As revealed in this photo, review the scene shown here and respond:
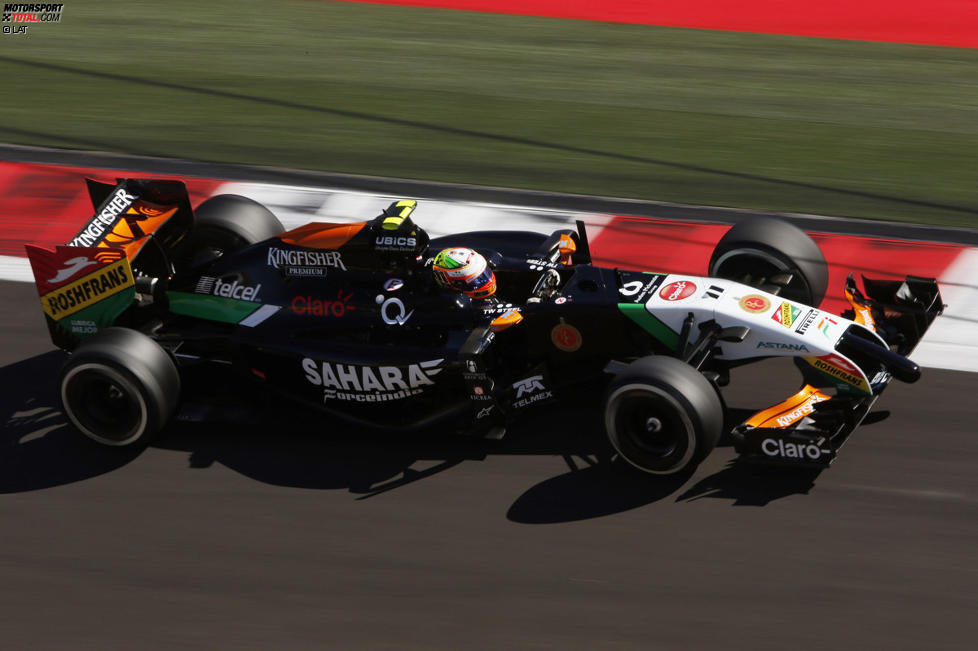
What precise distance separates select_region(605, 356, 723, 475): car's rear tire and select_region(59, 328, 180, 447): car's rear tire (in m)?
2.77

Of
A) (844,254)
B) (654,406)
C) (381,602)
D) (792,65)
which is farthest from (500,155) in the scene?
(381,602)

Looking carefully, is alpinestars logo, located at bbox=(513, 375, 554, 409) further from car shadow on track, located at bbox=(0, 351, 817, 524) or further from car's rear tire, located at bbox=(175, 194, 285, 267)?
car's rear tire, located at bbox=(175, 194, 285, 267)

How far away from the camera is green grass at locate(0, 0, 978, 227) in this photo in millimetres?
12500

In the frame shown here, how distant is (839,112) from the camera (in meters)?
14.6

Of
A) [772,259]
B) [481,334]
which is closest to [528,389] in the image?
[481,334]

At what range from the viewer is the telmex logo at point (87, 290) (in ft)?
24.8

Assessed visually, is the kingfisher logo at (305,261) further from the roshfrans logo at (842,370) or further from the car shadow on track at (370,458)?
the roshfrans logo at (842,370)

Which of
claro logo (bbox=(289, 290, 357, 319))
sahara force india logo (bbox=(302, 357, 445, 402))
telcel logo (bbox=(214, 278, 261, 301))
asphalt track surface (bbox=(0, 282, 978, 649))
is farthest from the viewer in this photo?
telcel logo (bbox=(214, 278, 261, 301))

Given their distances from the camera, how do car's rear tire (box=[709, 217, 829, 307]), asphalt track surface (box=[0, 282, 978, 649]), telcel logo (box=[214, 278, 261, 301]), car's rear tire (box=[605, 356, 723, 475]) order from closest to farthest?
asphalt track surface (box=[0, 282, 978, 649]) → car's rear tire (box=[605, 356, 723, 475]) → telcel logo (box=[214, 278, 261, 301]) → car's rear tire (box=[709, 217, 829, 307])

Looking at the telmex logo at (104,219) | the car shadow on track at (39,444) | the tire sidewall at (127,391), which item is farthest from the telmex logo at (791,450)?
the telmex logo at (104,219)

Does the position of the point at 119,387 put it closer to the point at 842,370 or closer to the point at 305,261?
the point at 305,261

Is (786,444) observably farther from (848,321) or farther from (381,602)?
→ (381,602)

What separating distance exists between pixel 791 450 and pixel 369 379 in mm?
2585

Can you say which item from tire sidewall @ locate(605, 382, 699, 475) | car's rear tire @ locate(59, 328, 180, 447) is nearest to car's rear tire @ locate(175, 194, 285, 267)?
car's rear tire @ locate(59, 328, 180, 447)
